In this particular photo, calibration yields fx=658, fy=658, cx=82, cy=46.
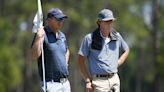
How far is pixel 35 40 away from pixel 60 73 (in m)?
0.72

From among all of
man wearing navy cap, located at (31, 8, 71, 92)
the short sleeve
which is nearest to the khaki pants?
the short sleeve

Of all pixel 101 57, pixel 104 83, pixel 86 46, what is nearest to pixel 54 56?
pixel 86 46

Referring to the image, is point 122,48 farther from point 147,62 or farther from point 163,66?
point 147,62

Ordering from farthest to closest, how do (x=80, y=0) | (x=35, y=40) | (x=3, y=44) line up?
1. (x=80, y=0)
2. (x=3, y=44)
3. (x=35, y=40)

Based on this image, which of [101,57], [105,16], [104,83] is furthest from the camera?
[104,83]

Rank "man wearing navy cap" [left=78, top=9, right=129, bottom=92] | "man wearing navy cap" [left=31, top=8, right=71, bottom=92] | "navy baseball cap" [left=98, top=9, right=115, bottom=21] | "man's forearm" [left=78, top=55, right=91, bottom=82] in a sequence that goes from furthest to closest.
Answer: "man's forearm" [left=78, top=55, right=91, bottom=82] → "man wearing navy cap" [left=78, top=9, right=129, bottom=92] → "navy baseball cap" [left=98, top=9, right=115, bottom=21] → "man wearing navy cap" [left=31, top=8, right=71, bottom=92]

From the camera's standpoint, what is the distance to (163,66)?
3950 centimetres

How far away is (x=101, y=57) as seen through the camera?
10.2 m

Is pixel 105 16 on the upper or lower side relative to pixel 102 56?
upper

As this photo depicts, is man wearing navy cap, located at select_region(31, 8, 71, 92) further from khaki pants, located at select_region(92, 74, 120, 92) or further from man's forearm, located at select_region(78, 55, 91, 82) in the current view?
Answer: khaki pants, located at select_region(92, 74, 120, 92)

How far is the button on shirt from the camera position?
402 inches

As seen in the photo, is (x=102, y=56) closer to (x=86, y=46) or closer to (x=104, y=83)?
(x=86, y=46)

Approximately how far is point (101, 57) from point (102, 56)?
0.08 feet

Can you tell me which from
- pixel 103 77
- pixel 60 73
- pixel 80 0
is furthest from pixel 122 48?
pixel 80 0
